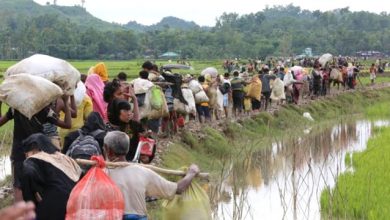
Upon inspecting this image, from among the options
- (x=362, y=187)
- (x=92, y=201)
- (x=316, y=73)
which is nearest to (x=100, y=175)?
(x=92, y=201)

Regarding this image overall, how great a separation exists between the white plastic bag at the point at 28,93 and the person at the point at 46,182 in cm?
82

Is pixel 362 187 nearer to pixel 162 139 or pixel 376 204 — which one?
pixel 376 204

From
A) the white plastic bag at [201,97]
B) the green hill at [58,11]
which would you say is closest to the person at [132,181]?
the white plastic bag at [201,97]

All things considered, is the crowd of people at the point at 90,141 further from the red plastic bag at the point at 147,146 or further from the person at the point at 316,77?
the person at the point at 316,77

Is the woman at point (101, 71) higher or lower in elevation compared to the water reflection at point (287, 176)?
higher

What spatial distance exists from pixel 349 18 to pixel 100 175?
325ft

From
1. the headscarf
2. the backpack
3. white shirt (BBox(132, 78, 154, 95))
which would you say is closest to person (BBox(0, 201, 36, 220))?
the backpack

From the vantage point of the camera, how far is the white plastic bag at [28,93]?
15.1 feet

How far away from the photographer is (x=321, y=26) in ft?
313

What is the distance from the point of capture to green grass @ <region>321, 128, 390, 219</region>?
677 centimetres

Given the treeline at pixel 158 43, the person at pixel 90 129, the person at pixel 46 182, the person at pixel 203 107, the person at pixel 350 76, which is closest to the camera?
the person at pixel 46 182

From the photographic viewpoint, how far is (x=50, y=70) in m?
4.98

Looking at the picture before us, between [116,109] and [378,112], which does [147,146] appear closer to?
[116,109]

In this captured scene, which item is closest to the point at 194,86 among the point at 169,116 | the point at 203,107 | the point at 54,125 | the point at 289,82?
the point at 203,107
